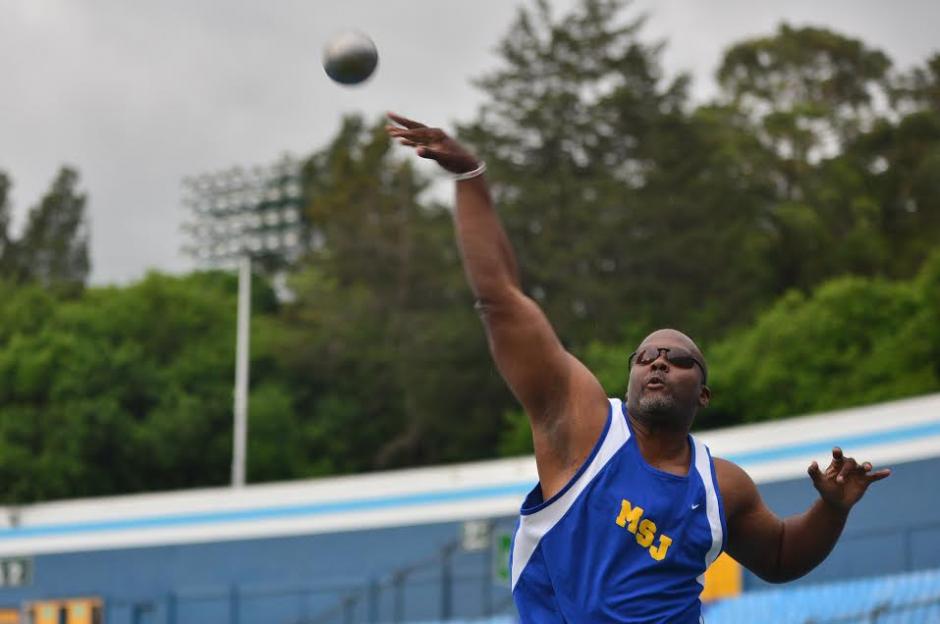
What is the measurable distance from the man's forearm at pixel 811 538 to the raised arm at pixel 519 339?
101 cm

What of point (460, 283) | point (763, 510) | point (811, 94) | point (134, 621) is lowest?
point (134, 621)

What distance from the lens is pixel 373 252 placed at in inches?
2142

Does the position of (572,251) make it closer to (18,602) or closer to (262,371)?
(262,371)

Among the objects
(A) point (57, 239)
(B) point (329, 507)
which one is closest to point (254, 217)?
(A) point (57, 239)

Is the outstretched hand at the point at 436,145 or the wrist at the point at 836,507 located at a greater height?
the outstretched hand at the point at 436,145

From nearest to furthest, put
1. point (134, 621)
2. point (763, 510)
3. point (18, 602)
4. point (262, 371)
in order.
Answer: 1. point (763, 510)
2. point (134, 621)
3. point (18, 602)
4. point (262, 371)

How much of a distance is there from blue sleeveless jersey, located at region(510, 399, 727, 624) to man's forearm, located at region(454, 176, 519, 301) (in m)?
0.54

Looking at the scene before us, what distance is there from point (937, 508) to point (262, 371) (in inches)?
1372

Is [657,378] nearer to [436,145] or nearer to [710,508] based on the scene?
[710,508]

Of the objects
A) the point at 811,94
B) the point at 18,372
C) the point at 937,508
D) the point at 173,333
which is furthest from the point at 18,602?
the point at 811,94

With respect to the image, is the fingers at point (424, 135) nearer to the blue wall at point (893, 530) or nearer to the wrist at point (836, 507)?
the wrist at point (836, 507)

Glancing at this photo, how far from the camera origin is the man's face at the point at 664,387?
4.88m

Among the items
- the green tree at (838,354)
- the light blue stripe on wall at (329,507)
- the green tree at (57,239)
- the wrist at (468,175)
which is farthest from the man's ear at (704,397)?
the green tree at (57,239)

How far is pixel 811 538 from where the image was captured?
17.7 feet
